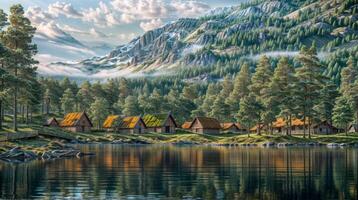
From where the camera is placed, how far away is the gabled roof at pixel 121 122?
15050 cm

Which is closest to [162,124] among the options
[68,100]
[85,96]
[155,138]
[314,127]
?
[155,138]

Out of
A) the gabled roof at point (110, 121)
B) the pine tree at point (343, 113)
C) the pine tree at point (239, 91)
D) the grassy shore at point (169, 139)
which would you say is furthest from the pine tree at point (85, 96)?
the pine tree at point (343, 113)

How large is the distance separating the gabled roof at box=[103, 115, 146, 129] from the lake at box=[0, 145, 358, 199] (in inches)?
3605

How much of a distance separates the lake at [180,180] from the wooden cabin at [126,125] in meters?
91.3

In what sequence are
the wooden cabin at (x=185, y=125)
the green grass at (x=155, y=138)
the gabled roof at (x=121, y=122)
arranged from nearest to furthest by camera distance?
1. the green grass at (x=155, y=138)
2. the gabled roof at (x=121, y=122)
3. the wooden cabin at (x=185, y=125)

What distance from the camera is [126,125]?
151500mm

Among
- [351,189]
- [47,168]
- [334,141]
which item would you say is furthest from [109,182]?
[334,141]

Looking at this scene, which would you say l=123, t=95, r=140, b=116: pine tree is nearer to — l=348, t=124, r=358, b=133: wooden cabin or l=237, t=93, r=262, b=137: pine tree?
l=237, t=93, r=262, b=137: pine tree

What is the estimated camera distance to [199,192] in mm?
34938

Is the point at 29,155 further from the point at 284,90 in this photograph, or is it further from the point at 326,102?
the point at 326,102

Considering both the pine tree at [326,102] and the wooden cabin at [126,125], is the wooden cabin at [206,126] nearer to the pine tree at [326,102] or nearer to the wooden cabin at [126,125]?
the wooden cabin at [126,125]

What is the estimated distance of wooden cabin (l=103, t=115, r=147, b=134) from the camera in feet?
493

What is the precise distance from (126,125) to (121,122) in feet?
10.0

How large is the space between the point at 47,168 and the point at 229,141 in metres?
72.4
